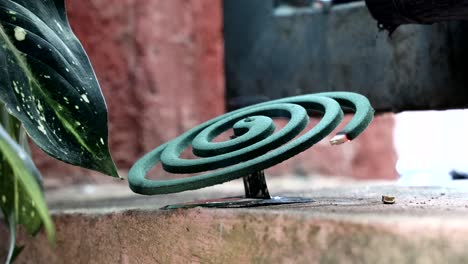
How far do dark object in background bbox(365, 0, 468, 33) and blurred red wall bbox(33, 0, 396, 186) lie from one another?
1112mm

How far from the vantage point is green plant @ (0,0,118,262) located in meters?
0.74

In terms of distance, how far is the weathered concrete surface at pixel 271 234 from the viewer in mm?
602

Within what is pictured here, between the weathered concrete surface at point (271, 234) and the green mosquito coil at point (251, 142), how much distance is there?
0.17 ft

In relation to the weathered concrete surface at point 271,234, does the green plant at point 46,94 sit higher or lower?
higher

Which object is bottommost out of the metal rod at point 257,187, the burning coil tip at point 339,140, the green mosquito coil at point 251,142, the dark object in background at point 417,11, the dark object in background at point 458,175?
the dark object in background at point 458,175

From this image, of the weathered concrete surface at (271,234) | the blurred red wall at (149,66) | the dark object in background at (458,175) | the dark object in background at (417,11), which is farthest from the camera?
the blurred red wall at (149,66)

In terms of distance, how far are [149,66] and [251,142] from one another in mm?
1414

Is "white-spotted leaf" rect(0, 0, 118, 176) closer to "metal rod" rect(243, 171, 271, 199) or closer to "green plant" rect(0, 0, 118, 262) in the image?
"green plant" rect(0, 0, 118, 262)

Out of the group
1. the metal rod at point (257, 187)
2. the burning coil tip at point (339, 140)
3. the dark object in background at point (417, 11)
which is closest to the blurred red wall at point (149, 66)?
the dark object in background at point (417, 11)

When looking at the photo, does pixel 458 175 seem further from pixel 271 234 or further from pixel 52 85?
pixel 52 85

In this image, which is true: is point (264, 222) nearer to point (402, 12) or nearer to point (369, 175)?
point (402, 12)

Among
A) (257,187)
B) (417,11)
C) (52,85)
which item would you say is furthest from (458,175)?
(52,85)

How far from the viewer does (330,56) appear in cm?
169

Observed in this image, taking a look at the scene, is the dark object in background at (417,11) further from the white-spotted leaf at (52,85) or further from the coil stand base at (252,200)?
the white-spotted leaf at (52,85)
